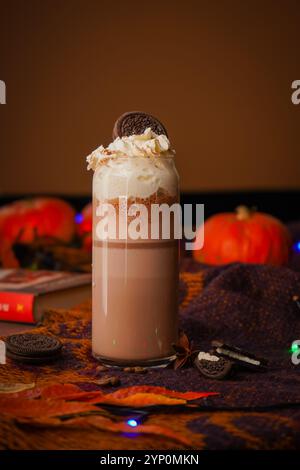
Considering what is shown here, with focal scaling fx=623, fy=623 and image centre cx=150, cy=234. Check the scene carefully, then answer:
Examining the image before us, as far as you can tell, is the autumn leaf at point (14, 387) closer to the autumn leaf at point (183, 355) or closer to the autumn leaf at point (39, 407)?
the autumn leaf at point (39, 407)

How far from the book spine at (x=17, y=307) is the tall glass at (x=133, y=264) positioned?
0.28 m

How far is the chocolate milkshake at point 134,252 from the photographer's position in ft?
2.97

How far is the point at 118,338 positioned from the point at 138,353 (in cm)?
4

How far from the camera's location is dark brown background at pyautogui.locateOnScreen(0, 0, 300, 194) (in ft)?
8.08

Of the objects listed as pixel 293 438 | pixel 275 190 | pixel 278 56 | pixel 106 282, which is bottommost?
pixel 293 438

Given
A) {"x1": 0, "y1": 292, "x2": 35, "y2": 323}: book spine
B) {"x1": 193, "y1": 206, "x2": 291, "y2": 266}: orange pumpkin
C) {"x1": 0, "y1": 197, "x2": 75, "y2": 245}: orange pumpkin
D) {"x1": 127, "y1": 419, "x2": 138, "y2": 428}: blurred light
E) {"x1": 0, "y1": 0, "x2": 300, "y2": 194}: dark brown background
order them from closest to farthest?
{"x1": 127, "y1": 419, "x2": 138, "y2": 428}: blurred light → {"x1": 0, "y1": 292, "x2": 35, "y2": 323}: book spine → {"x1": 193, "y1": 206, "x2": 291, "y2": 266}: orange pumpkin → {"x1": 0, "y1": 197, "x2": 75, "y2": 245}: orange pumpkin → {"x1": 0, "y1": 0, "x2": 300, "y2": 194}: dark brown background

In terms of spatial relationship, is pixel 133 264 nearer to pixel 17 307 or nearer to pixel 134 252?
pixel 134 252

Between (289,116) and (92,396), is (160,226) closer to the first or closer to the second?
(92,396)

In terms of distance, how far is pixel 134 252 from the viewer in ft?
3.02

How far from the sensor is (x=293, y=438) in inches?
25.3

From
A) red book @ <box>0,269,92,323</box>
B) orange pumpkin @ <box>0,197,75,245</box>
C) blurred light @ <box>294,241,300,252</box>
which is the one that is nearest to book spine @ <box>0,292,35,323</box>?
red book @ <box>0,269,92,323</box>

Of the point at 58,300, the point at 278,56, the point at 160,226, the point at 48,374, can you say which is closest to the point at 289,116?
the point at 278,56

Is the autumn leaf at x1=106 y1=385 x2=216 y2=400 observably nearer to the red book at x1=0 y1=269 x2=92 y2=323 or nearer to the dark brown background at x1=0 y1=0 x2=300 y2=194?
the red book at x1=0 y1=269 x2=92 y2=323

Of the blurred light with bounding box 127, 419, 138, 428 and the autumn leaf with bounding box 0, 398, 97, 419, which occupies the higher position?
the autumn leaf with bounding box 0, 398, 97, 419
